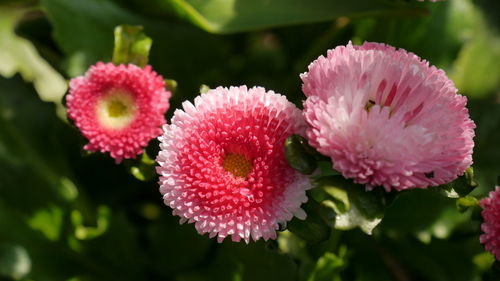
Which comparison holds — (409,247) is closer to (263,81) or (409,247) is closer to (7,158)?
(263,81)

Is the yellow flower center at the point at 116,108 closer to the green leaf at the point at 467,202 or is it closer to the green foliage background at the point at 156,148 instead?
the green foliage background at the point at 156,148

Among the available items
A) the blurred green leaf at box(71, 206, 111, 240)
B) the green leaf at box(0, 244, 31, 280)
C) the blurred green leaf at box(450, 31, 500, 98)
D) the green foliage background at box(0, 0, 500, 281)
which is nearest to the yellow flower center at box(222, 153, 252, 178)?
the green foliage background at box(0, 0, 500, 281)

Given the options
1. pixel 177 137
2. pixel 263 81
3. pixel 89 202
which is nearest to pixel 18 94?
pixel 89 202

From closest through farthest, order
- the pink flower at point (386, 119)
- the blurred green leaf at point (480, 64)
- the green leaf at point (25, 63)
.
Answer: the pink flower at point (386, 119) → the blurred green leaf at point (480, 64) → the green leaf at point (25, 63)

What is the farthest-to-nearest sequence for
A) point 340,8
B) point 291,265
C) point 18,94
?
point 18,94 < point 340,8 < point 291,265

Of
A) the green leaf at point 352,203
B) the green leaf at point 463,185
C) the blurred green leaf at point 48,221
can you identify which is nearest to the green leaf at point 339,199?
the green leaf at point 352,203

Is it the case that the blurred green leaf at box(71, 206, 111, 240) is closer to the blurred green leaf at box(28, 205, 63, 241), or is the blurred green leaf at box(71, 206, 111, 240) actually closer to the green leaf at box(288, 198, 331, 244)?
the blurred green leaf at box(28, 205, 63, 241)
